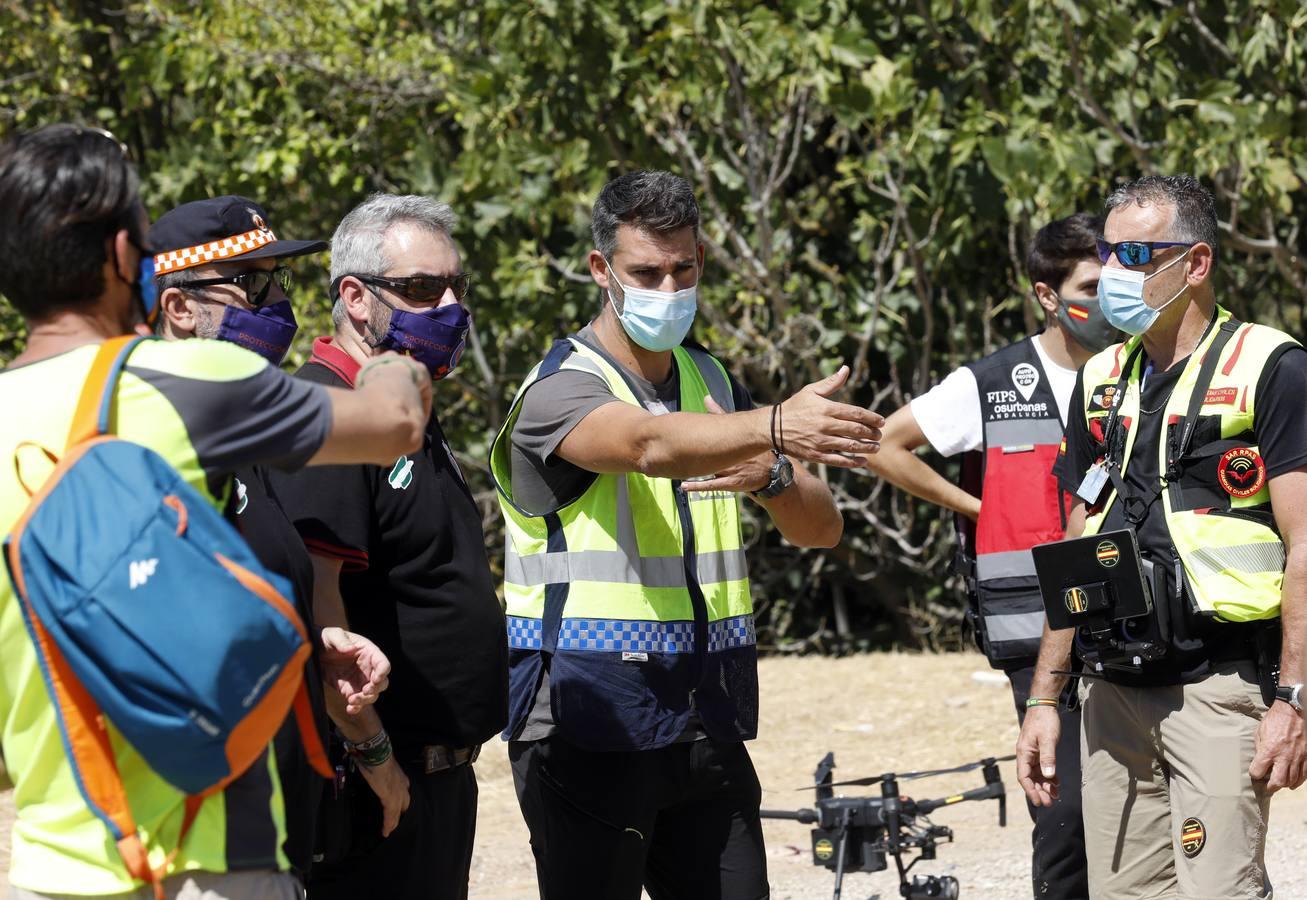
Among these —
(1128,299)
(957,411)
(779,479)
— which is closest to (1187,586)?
(1128,299)

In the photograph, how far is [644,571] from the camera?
388 centimetres

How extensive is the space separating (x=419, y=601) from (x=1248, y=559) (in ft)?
6.73

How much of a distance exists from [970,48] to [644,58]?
2044mm

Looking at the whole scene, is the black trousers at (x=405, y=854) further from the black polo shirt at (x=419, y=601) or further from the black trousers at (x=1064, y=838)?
the black trousers at (x=1064, y=838)

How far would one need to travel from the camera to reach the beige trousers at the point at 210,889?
2443mm

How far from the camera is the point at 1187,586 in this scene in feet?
13.3

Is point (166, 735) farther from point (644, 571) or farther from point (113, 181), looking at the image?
point (644, 571)

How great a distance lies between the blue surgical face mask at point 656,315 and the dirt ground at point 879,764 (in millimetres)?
3219

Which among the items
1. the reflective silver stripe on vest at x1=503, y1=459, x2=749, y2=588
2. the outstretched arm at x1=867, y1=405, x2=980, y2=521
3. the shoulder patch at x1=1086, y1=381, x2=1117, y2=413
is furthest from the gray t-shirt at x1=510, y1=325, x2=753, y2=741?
the outstretched arm at x1=867, y1=405, x2=980, y2=521

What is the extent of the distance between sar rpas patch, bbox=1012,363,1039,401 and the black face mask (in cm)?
19

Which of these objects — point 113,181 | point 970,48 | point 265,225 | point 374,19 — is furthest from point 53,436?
point 374,19

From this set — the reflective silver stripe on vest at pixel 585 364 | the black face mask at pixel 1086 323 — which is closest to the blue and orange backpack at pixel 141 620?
the reflective silver stripe on vest at pixel 585 364

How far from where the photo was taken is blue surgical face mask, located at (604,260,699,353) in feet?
13.2

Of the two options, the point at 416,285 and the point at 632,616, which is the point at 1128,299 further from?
the point at 416,285
